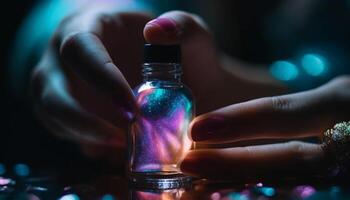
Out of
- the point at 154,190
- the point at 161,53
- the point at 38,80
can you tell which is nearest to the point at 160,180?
the point at 154,190

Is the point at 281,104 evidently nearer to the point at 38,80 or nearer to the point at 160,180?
the point at 160,180

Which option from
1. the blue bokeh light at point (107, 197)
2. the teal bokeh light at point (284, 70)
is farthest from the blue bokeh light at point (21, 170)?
the teal bokeh light at point (284, 70)

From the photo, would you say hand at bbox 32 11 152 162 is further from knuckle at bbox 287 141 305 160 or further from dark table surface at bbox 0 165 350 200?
knuckle at bbox 287 141 305 160

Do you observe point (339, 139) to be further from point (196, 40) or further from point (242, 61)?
point (242, 61)

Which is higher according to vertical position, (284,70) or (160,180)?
(284,70)

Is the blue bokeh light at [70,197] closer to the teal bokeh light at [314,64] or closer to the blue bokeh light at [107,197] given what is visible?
the blue bokeh light at [107,197]
